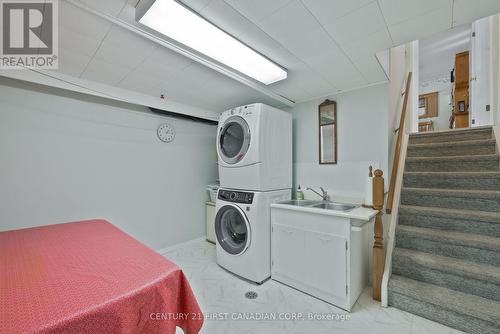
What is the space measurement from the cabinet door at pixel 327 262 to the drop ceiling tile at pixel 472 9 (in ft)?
5.78

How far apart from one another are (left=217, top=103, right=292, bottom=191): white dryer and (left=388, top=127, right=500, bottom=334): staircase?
4.67 ft

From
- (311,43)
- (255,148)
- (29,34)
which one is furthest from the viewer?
(255,148)

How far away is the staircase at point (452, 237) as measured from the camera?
5.30 ft

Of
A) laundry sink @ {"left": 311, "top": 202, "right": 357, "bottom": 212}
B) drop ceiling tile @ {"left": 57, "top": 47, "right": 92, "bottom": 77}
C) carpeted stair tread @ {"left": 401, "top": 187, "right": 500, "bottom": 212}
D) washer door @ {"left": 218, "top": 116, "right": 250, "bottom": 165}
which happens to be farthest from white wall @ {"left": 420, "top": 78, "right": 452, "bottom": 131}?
drop ceiling tile @ {"left": 57, "top": 47, "right": 92, "bottom": 77}

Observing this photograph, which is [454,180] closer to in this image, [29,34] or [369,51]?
[369,51]

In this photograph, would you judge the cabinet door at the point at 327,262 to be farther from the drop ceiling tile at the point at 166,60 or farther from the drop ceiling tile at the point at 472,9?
the drop ceiling tile at the point at 166,60

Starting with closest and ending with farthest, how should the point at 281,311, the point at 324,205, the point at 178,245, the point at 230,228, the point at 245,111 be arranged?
the point at 281,311, the point at 245,111, the point at 324,205, the point at 230,228, the point at 178,245

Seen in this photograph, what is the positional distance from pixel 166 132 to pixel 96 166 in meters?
0.99

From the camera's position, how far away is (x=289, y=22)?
4.56 ft

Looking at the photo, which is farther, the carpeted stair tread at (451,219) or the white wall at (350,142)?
the white wall at (350,142)

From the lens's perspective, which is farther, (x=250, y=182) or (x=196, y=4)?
(x=250, y=182)

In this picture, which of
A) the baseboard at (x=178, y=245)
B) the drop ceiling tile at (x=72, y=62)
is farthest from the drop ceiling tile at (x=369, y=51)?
the baseboard at (x=178, y=245)

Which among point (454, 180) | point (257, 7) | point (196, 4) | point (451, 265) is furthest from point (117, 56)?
point (454, 180)

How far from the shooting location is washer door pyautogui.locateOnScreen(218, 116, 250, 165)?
2.41 meters
